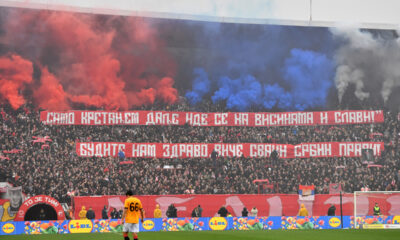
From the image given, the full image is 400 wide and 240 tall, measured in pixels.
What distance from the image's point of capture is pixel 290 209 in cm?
3150

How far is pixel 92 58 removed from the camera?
4488cm

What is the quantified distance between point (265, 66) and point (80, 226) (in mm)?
24928

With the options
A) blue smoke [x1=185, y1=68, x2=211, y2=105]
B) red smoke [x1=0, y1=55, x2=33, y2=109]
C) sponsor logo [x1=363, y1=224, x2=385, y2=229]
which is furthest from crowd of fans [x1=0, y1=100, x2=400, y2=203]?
sponsor logo [x1=363, y1=224, x2=385, y2=229]

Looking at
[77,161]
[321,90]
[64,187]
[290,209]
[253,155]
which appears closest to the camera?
[290,209]

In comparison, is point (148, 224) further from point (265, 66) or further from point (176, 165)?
point (265, 66)

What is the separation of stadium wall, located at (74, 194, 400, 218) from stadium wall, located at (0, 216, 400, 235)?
3.82 ft

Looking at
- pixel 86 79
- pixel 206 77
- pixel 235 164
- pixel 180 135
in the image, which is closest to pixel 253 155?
pixel 235 164

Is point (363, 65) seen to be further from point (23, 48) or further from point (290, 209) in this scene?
point (23, 48)

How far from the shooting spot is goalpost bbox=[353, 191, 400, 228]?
29628 mm

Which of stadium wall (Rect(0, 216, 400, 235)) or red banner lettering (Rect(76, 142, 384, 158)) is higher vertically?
red banner lettering (Rect(76, 142, 384, 158))

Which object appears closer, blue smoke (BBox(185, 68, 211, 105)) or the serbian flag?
the serbian flag

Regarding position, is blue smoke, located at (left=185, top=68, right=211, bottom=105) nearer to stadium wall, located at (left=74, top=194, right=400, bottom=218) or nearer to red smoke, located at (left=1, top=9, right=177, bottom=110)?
red smoke, located at (left=1, top=9, right=177, bottom=110)

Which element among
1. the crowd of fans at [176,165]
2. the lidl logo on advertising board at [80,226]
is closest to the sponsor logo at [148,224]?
the lidl logo on advertising board at [80,226]

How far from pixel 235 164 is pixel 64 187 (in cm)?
1216
